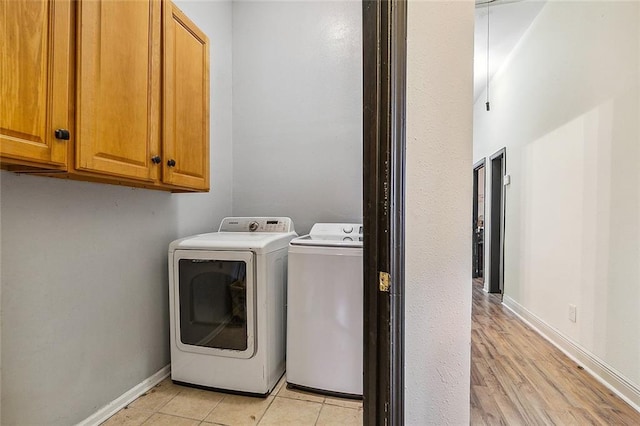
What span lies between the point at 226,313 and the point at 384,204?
1347 millimetres

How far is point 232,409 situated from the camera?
167 cm

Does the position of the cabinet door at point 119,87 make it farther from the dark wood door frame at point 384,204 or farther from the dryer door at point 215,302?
the dark wood door frame at point 384,204

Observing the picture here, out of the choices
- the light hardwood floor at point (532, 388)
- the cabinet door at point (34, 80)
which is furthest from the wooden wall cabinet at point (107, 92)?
the light hardwood floor at point (532, 388)

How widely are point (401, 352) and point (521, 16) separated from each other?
10.9 feet

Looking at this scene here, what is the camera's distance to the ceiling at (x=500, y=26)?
2.69m

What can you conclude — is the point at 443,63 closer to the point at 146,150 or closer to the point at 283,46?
the point at 146,150

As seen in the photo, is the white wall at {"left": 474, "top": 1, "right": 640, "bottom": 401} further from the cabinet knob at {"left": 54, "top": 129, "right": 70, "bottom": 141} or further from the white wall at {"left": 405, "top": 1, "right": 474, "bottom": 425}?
the cabinet knob at {"left": 54, "top": 129, "right": 70, "bottom": 141}

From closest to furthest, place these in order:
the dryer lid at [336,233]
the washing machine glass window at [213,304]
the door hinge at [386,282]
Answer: the door hinge at [386,282], the washing machine glass window at [213,304], the dryer lid at [336,233]

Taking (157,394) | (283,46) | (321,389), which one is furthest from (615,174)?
(157,394)

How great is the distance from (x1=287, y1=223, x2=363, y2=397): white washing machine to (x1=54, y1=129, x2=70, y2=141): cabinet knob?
44.6 inches

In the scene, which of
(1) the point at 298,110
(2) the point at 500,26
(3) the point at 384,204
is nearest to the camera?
(3) the point at 384,204

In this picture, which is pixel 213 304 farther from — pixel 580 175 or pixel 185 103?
pixel 580 175

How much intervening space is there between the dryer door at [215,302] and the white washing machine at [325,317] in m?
0.25

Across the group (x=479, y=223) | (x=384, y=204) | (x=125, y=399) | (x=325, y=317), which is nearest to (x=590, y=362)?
(x=325, y=317)
